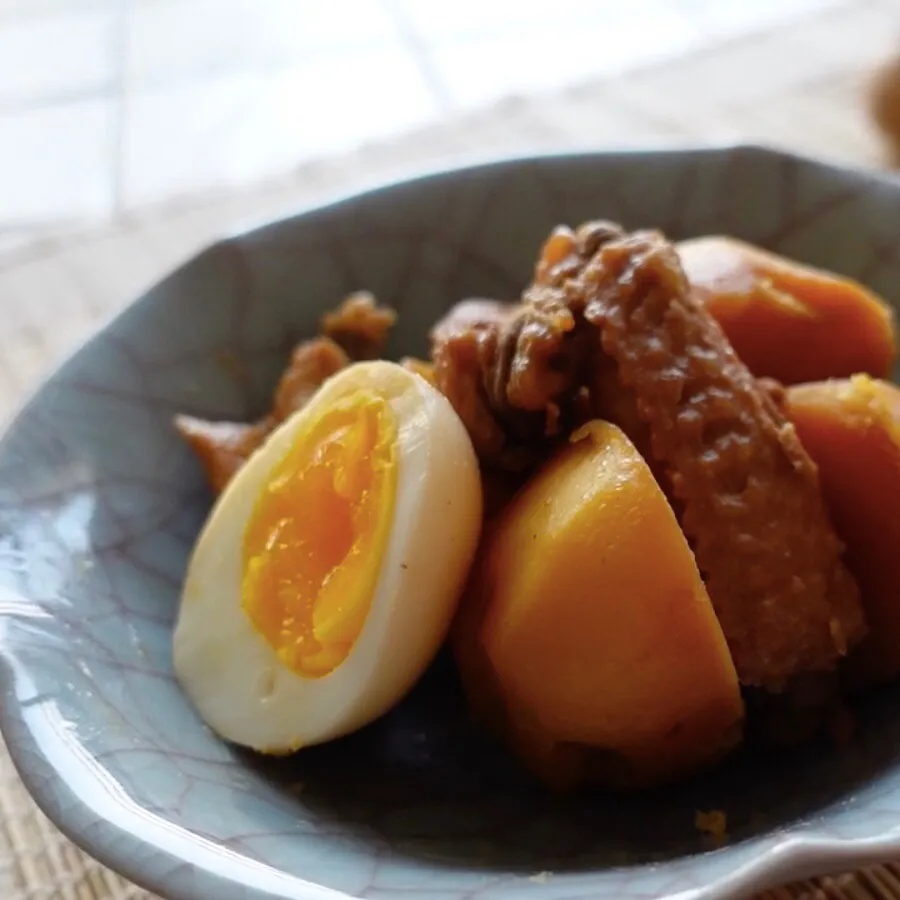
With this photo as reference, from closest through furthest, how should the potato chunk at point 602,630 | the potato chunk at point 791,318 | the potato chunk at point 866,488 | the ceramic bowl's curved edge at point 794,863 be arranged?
the ceramic bowl's curved edge at point 794,863 < the potato chunk at point 602,630 < the potato chunk at point 866,488 < the potato chunk at point 791,318

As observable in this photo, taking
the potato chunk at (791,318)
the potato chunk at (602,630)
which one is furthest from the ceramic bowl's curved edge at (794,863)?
the potato chunk at (791,318)

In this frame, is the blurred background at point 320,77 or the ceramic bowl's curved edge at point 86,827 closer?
the ceramic bowl's curved edge at point 86,827

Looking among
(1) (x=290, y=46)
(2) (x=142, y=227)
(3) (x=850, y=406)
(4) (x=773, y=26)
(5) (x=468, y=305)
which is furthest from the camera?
(1) (x=290, y=46)

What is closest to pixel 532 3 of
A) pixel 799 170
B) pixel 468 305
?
pixel 799 170

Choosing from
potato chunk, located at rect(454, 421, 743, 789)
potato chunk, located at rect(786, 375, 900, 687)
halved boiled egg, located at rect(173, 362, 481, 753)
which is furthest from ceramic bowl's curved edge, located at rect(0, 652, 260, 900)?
potato chunk, located at rect(786, 375, 900, 687)

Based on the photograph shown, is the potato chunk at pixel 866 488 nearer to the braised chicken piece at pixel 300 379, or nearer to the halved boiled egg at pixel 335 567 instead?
the halved boiled egg at pixel 335 567

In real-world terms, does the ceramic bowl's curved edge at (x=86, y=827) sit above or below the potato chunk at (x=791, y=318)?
below

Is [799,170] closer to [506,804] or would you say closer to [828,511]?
[828,511]
